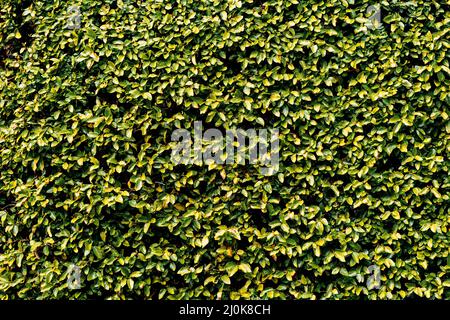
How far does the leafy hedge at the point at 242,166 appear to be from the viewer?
3176 mm

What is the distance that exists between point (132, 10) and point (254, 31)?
80 cm

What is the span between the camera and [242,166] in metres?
3.27

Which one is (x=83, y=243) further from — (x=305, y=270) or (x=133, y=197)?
(x=305, y=270)

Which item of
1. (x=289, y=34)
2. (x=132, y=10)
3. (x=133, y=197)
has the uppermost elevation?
(x=132, y=10)

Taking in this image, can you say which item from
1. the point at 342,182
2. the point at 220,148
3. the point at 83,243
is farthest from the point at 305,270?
the point at 83,243

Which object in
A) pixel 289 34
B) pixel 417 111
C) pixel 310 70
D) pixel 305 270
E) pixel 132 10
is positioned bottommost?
pixel 305 270

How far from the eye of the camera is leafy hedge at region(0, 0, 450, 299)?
10.4ft

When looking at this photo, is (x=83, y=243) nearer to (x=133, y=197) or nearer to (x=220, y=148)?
(x=133, y=197)

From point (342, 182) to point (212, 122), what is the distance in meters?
0.91

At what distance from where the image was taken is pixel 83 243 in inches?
130

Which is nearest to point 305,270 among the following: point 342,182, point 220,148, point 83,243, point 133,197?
point 342,182
